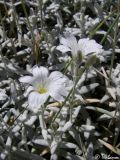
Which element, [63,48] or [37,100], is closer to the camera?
[37,100]

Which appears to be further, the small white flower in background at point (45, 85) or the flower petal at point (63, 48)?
the flower petal at point (63, 48)

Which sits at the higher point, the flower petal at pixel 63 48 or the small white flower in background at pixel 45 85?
the flower petal at pixel 63 48

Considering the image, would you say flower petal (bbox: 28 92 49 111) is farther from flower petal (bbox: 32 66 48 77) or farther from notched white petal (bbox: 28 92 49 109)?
flower petal (bbox: 32 66 48 77)

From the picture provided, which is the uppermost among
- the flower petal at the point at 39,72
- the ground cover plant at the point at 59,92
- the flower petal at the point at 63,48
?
the flower petal at the point at 63,48

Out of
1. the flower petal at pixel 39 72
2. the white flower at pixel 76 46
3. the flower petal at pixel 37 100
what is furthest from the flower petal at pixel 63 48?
the flower petal at pixel 37 100

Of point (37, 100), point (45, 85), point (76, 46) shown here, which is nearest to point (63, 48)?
point (76, 46)

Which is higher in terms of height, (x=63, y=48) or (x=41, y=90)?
(x=63, y=48)

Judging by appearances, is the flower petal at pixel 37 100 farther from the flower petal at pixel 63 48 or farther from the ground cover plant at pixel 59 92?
the flower petal at pixel 63 48

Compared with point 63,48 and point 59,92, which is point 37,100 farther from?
point 63,48

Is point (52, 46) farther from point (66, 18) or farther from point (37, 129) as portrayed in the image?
point (37, 129)
